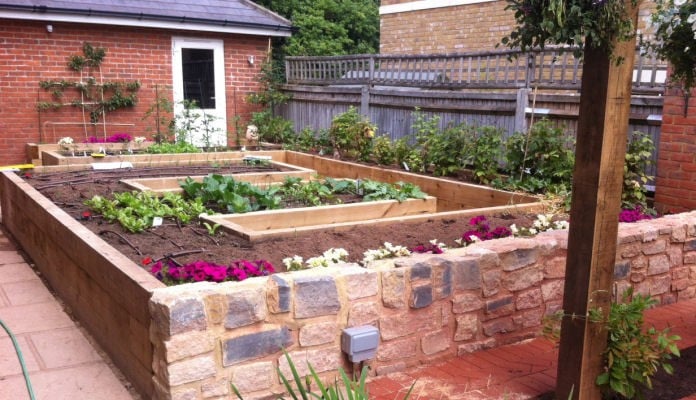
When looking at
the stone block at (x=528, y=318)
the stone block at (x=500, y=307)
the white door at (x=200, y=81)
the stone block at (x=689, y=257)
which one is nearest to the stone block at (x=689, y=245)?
the stone block at (x=689, y=257)

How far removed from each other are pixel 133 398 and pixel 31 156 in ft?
30.6

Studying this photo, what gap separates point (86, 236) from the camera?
4473 mm

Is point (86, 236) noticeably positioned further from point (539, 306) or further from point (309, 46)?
point (309, 46)

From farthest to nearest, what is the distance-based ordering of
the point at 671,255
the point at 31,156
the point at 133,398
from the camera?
1. the point at 31,156
2. the point at 671,255
3. the point at 133,398

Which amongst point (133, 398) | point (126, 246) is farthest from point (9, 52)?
point (133, 398)

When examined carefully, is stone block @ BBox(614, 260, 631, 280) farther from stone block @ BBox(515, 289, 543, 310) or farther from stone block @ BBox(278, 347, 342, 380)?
stone block @ BBox(278, 347, 342, 380)

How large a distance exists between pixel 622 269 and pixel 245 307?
10.2 feet

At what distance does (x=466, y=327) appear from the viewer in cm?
404

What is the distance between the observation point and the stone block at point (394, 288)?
3.67 metres

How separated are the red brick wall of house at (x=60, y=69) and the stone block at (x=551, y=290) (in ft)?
33.4

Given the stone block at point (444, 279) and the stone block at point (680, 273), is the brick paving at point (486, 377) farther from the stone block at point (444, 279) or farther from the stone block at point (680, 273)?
the stone block at point (680, 273)

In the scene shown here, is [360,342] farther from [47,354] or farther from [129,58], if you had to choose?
[129,58]

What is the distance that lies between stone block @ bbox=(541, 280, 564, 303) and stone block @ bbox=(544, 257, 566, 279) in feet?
0.17

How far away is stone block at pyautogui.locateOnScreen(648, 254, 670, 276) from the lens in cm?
507
